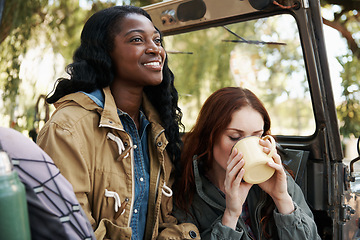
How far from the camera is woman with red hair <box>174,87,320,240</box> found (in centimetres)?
197

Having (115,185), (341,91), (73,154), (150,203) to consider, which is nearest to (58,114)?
(73,154)

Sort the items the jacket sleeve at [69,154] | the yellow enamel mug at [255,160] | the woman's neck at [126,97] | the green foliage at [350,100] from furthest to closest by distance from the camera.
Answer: the green foliage at [350,100], the woman's neck at [126,97], the yellow enamel mug at [255,160], the jacket sleeve at [69,154]

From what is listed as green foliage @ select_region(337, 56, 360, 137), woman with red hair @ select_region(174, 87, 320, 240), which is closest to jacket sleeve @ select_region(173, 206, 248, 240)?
woman with red hair @ select_region(174, 87, 320, 240)

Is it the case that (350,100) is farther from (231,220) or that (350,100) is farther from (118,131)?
(118,131)

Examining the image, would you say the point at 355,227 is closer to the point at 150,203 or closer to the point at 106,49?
the point at 150,203

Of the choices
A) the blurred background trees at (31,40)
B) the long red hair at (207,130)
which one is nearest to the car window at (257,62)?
the long red hair at (207,130)

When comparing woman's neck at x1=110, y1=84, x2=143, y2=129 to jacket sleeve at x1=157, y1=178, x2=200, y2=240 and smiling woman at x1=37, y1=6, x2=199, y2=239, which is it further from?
jacket sleeve at x1=157, y1=178, x2=200, y2=240

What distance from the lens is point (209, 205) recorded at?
2.16m

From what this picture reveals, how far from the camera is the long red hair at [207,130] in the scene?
2.14m

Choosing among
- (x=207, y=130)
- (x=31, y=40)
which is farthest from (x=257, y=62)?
(x=31, y=40)

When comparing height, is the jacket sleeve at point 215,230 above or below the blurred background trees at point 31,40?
below

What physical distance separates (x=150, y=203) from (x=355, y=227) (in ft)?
4.20

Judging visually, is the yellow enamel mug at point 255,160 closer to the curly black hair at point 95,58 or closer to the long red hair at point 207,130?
the long red hair at point 207,130

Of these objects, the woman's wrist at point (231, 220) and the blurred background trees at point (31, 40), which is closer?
the woman's wrist at point (231, 220)
